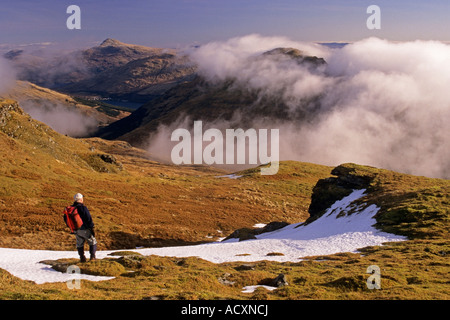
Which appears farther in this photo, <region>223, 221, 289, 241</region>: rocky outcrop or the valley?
<region>223, 221, 289, 241</region>: rocky outcrop

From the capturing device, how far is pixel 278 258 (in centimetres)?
3075

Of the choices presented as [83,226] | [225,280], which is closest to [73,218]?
[83,226]

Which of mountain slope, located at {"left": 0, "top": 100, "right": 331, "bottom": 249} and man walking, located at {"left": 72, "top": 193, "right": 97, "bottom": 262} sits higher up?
man walking, located at {"left": 72, "top": 193, "right": 97, "bottom": 262}

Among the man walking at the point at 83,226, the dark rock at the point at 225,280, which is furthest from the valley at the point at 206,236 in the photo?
the man walking at the point at 83,226

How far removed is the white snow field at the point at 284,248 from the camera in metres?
23.6

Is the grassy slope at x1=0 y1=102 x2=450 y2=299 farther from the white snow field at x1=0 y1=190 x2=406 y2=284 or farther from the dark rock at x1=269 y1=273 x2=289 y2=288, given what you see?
the white snow field at x1=0 y1=190 x2=406 y2=284

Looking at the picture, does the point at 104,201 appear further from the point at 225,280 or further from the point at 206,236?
the point at 225,280

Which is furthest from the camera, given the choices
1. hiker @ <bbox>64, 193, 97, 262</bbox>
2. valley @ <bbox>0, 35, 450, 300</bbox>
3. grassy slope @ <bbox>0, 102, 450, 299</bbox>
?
hiker @ <bbox>64, 193, 97, 262</bbox>

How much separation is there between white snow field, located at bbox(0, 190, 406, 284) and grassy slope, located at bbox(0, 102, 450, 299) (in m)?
2.01

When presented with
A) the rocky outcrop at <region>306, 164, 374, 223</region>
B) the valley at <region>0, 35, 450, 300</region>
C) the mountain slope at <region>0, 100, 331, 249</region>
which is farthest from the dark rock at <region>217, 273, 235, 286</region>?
the rocky outcrop at <region>306, 164, 374, 223</region>

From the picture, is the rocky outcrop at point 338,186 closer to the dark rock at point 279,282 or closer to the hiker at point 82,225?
the dark rock at point 279,282

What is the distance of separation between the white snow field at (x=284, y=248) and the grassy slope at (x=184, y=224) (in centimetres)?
201

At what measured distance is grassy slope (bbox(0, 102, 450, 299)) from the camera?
57.9 ft
